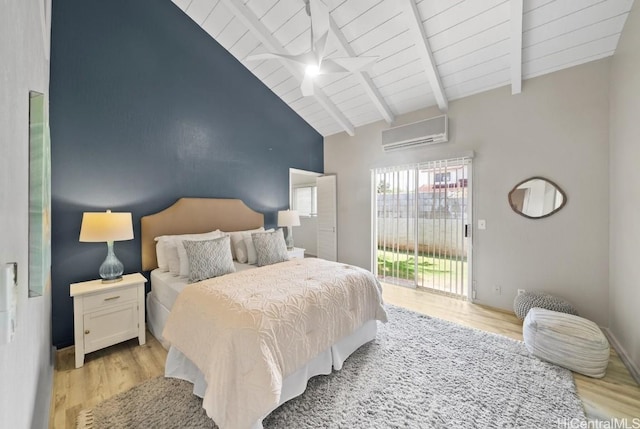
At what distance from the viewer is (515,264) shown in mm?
3053

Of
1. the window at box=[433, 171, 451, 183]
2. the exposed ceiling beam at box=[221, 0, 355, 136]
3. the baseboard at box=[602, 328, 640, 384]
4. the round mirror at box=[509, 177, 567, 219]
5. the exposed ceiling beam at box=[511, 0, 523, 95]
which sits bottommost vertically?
the baseboard at box=[602, 328, 640, 384]

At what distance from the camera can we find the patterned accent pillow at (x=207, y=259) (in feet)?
7.69

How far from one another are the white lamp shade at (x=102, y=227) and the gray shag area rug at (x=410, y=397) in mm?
1253

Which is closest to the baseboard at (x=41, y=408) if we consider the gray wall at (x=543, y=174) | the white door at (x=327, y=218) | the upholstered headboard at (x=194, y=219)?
the upholstered headboard at (x=194, y=219)

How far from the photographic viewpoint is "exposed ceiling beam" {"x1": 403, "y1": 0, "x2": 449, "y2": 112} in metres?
2.44

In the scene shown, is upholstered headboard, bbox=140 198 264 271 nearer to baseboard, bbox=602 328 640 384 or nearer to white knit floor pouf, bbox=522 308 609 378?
white knit floor pouf, bbox=522 308 609 378

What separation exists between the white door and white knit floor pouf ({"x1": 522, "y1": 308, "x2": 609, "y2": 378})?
3.22 metres

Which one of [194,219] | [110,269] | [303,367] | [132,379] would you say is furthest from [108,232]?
[303,367]

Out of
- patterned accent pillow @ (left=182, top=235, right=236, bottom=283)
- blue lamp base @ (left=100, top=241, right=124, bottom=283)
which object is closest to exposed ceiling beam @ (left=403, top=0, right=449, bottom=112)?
patterned accent pillow @ (left=182, top=235, right=236, bottom=283)

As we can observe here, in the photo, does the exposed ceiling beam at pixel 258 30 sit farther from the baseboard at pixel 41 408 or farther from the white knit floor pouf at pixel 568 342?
the white knit floor pouf at pixel 568 342

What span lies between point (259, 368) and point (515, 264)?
320cm

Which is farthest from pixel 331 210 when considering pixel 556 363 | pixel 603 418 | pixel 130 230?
pixel 603 418

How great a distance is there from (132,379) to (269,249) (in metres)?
1.59

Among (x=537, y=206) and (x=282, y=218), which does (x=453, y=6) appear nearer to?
(x=537, y=206)
